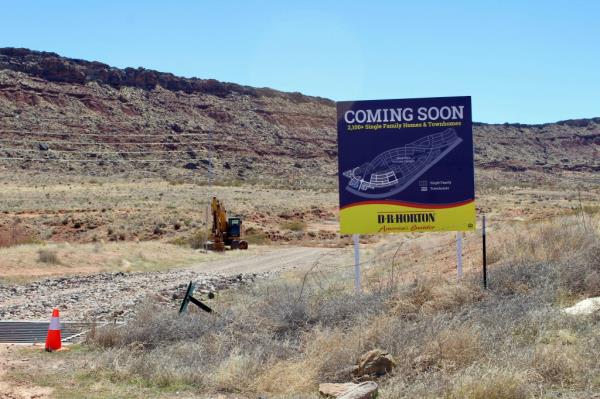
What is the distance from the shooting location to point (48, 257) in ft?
82.2

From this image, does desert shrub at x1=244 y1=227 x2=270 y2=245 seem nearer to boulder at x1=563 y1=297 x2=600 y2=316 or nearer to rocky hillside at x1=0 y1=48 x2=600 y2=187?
boulder at x1=563 y1=297 x2=600 y2=316

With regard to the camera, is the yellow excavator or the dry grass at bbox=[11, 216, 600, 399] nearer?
the dry grass at bbox=[11, 216, 600, 399]

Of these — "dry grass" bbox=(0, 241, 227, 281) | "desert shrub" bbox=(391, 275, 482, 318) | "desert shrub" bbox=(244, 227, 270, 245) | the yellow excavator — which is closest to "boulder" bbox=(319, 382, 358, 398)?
"desert shrub" bbox=(391, 275, 482, 318)

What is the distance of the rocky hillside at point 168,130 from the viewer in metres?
83.8

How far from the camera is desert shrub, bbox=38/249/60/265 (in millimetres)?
24952

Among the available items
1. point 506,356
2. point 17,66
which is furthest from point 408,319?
point 17,66

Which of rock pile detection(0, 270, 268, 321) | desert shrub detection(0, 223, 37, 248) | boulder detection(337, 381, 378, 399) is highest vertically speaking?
desert shrub detection(0, 223, 37, 248)

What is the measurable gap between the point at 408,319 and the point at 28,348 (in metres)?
5.50

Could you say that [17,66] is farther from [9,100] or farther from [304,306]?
[304,306]

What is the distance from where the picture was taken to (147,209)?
4778cm

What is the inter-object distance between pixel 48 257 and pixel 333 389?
20.7m

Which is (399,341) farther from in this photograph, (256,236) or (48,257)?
(256,236)

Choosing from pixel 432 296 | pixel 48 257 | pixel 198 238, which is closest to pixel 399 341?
pixel 432 296

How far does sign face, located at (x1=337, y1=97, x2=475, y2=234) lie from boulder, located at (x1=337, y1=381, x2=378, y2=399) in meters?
5.28
